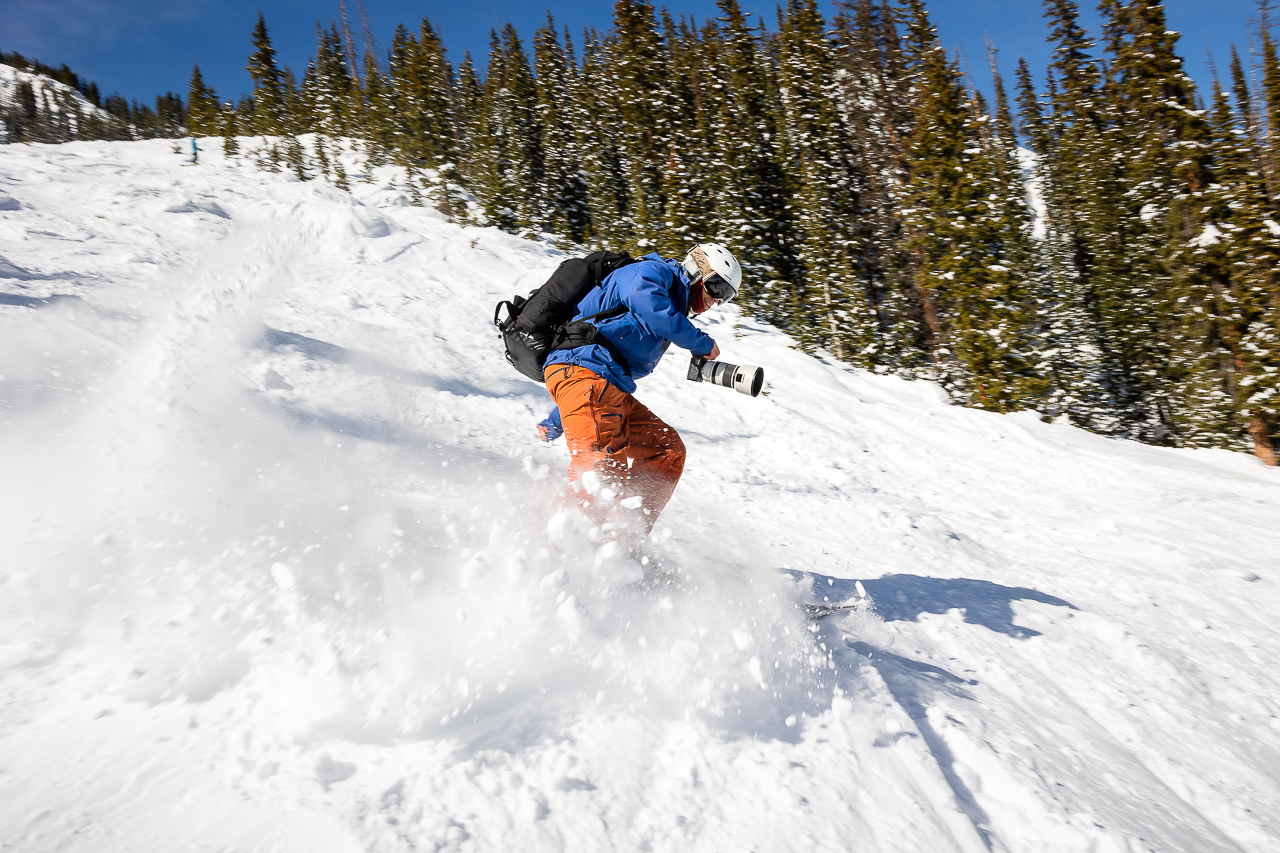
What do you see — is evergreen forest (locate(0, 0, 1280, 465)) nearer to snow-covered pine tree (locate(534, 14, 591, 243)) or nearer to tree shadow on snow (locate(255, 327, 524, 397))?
snow-covered pine tree (locate(534, 14, 591, 243))

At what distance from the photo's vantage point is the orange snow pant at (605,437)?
3561mm

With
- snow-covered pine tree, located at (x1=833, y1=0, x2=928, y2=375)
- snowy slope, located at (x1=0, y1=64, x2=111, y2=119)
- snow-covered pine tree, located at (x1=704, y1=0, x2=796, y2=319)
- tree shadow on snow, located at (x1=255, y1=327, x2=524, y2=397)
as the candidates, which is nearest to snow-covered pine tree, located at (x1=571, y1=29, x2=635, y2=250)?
snow-covered pine tree, located at (x1=704, y1=0, x2=796, y2=319)

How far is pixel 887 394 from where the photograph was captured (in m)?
13.1

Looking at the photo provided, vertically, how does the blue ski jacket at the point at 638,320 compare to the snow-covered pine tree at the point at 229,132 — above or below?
below

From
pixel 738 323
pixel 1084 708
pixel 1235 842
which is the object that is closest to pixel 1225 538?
pixel 1084 708

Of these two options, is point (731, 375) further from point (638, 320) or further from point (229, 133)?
point (229, 133)

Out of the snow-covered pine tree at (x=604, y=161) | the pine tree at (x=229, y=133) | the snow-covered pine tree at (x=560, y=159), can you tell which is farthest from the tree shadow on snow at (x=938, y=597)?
the pine tree at (x=229, y=133)

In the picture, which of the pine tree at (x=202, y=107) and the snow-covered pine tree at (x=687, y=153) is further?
the pine tree at (x=202, y=107)

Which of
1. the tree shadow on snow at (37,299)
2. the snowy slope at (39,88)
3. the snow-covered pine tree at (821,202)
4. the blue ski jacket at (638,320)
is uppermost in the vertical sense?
the snowy slope at (39,88)

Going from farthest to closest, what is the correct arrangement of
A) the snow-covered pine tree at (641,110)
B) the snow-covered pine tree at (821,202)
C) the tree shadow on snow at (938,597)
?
the snow-covered pine tree at (641,110), the snow-covered pine tree at (821,202), the tree shadow on snow at (938,597)

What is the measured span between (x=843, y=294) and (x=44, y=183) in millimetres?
20517

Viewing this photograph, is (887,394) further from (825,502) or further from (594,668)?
(594,668)

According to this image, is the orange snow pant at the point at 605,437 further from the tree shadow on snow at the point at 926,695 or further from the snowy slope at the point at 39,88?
the snowy slope at the point at 39,88

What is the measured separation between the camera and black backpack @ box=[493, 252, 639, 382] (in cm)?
372
